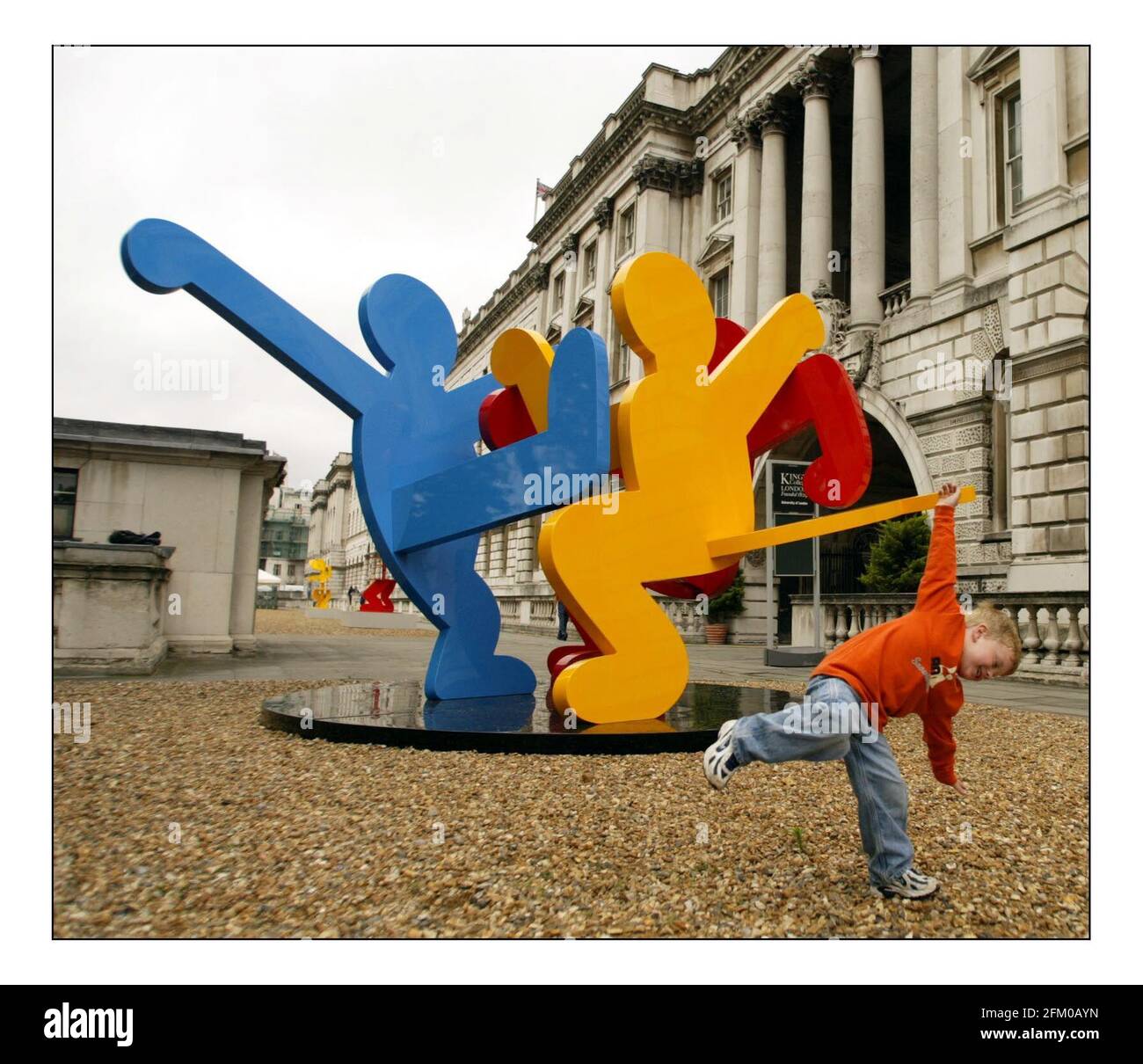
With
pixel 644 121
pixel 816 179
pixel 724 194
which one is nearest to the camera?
pixel 816 179

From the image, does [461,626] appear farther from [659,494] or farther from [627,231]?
[627,231]

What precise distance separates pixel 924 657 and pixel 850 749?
0.44 meters

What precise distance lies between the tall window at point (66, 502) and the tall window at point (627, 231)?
20.2m

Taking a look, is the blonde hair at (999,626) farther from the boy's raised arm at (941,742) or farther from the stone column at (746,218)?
the stone column at (746,218)

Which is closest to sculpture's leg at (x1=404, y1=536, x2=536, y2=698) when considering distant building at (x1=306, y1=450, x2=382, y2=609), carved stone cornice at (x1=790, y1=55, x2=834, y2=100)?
carved stone cornice at (x1=790, y1=55, x2=834, y2=100)

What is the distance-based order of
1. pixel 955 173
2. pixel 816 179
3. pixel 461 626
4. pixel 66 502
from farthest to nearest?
pixel 816 179 < pixel 955 173 < pixel 66 502 < pixel 461 626

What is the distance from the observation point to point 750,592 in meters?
21.7

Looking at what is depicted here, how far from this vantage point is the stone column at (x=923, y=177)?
16.8m

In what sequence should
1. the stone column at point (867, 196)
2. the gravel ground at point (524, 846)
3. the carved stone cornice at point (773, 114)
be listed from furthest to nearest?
the carved stone cornice at point (773, 114)
the stone column at point (867, 196)
the gravel ground at point (524, 846)

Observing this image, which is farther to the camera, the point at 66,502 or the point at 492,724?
the point at 66,502

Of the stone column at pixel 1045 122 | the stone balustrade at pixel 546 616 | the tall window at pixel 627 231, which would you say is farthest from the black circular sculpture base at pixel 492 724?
the tall window at pixel 627 231

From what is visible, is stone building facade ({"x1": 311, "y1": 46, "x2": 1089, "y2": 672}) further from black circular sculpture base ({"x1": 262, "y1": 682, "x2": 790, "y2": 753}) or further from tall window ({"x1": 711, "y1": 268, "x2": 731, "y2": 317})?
black circular sculpture base ({"x1": 262, "y1": 682, "x2": 790, "y2": 753})

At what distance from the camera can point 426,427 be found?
7.39 m

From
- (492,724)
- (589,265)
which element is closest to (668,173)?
(589,265)
